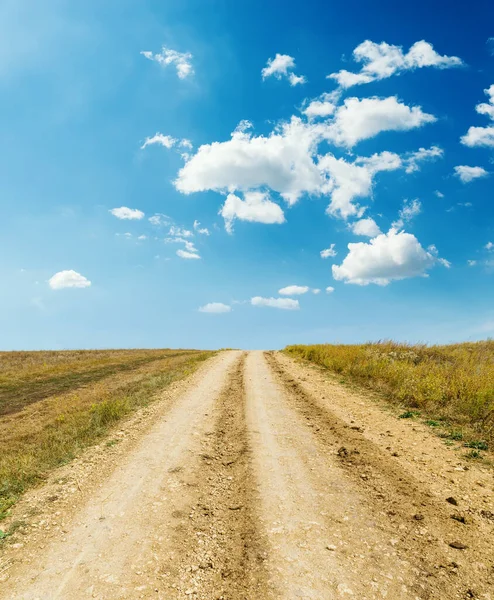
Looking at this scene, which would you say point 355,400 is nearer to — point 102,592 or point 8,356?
point 102,592

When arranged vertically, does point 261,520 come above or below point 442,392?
below

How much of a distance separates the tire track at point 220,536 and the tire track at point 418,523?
1991 mm

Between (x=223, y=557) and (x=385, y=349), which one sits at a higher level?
(x=385, y=349)

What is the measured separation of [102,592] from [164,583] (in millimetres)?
697

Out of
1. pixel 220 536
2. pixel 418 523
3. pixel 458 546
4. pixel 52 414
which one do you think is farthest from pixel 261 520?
pixel 52 414

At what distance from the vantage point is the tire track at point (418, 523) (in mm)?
4262

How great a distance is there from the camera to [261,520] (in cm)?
553

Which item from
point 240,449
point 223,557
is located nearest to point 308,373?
point 240,449

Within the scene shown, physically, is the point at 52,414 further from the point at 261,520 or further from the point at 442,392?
the point at 442,392

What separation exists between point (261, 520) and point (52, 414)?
1238 cm

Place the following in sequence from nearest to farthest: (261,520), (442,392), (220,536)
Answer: (220,536), (261,520), (442,392)

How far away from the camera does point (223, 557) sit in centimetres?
477

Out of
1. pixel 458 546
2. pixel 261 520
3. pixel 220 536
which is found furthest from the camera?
pixel 261 520

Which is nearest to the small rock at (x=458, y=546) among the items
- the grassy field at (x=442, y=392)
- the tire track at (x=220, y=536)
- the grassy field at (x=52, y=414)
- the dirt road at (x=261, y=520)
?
the dirt road at (x=261, y=520)
